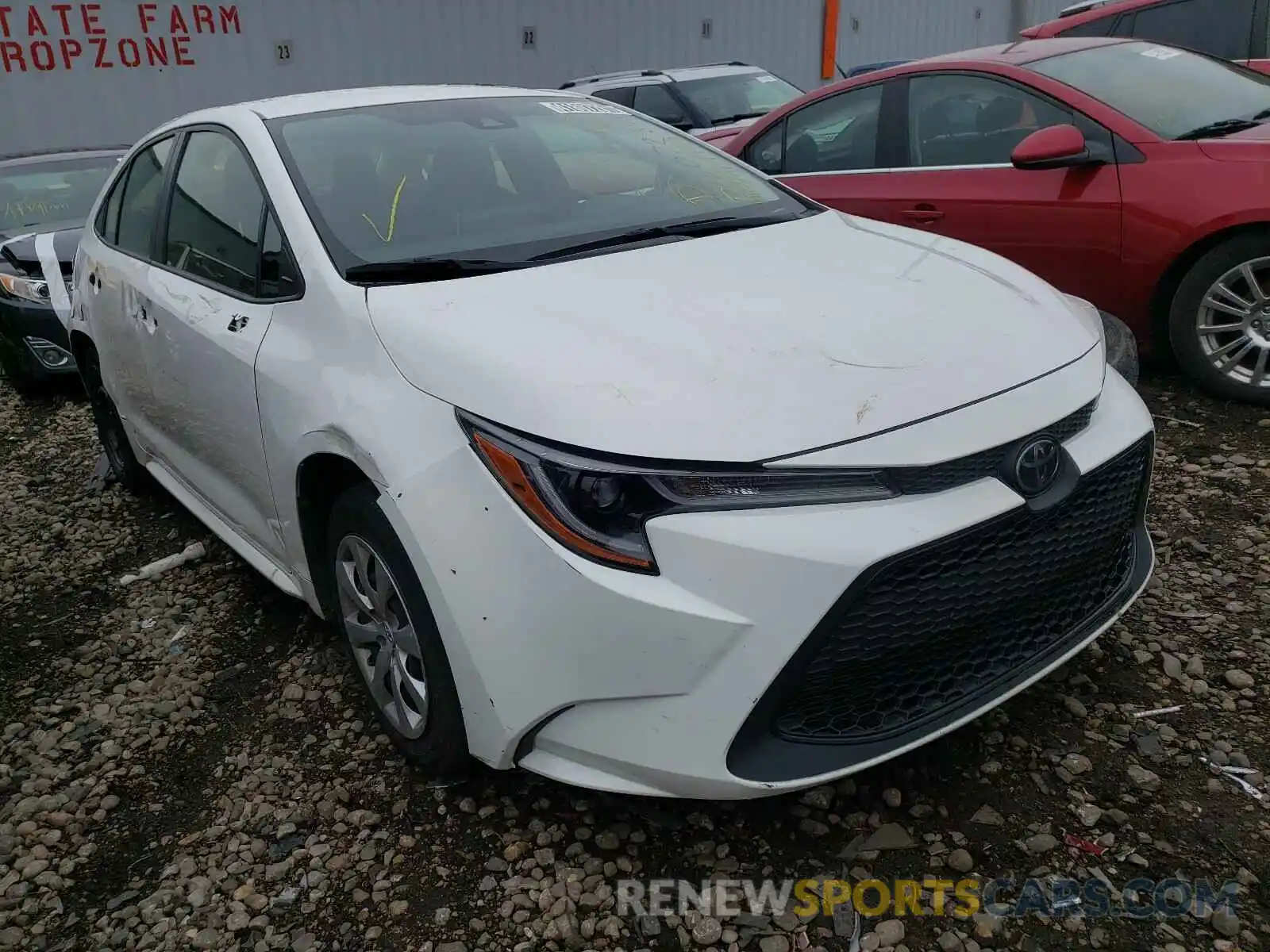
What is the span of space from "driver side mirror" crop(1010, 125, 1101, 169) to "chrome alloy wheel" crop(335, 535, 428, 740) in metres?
3.11

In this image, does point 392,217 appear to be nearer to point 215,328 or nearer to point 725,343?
point 215,328

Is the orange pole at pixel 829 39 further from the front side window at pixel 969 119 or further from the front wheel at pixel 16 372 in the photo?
the front wheel at pixel 16 372

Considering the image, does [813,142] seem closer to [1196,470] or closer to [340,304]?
[1196,470]

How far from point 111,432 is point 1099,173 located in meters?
4.43

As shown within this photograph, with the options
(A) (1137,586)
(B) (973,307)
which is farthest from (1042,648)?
(B) (973,307)

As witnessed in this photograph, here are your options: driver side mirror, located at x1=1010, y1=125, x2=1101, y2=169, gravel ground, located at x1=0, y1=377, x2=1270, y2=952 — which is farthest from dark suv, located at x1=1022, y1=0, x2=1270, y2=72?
gravel ground, located at x1=0, y1=377, x2=1270, y2=952

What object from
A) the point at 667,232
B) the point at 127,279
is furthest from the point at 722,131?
the point at 667,232

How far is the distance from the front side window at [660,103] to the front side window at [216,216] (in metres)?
6.13

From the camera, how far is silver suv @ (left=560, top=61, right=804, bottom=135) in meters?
8.73

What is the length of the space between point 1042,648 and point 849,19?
1560 centimetres

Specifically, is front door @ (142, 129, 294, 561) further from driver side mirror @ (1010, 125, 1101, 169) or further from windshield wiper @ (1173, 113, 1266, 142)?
windshield wiper @ (1173, 113, 1266, 142)

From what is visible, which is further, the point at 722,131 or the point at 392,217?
the point at 722,131

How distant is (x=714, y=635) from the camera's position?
1670 millimetres

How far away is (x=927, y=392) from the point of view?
1.83 meters
